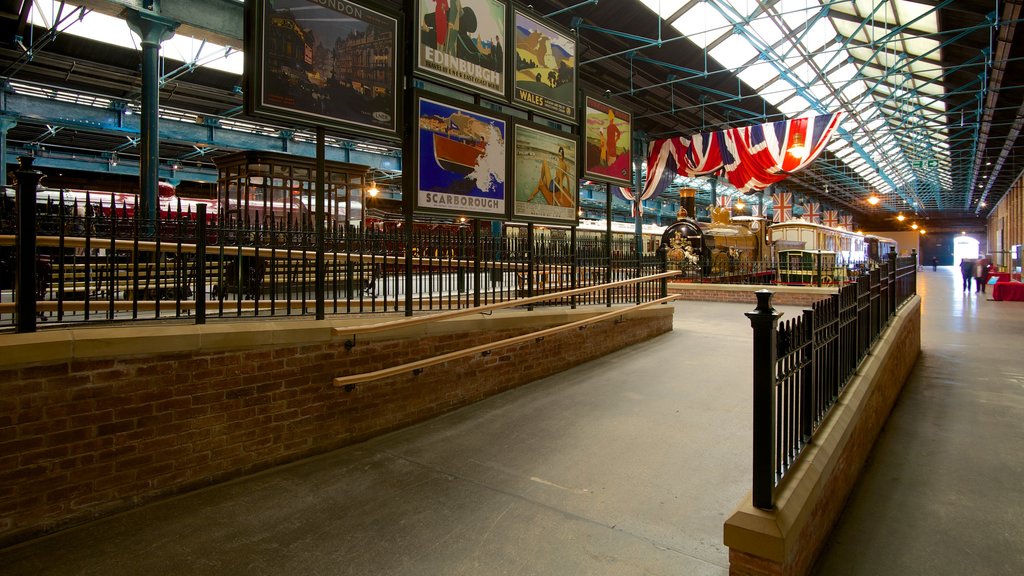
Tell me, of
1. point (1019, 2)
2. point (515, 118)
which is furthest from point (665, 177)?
point (515, 118)

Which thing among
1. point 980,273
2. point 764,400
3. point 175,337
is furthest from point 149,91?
point 980,273

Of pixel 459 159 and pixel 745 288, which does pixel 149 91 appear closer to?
pixel 459 159

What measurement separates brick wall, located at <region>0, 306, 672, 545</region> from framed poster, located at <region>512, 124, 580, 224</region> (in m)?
2.66

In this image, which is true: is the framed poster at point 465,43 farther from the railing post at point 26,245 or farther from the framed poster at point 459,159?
the railing post at point 26,245

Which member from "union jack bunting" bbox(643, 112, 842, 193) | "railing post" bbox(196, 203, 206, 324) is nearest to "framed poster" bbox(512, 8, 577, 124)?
"railing post" bbox(196, 203, 206, 324)

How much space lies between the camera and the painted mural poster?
20.3ft

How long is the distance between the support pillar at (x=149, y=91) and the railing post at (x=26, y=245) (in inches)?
243

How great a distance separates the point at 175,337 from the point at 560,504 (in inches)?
121

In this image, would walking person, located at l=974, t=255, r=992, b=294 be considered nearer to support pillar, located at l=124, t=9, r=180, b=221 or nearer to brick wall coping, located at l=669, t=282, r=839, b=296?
brick wall coping, located at l=669, t=282, r=839, b=296

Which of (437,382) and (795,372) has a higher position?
(795,372)

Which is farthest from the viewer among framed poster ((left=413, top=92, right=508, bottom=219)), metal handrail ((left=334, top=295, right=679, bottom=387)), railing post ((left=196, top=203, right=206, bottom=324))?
framed poster ((left=413, top=92, right=508, bottom=219))

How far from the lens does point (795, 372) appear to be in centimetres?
328

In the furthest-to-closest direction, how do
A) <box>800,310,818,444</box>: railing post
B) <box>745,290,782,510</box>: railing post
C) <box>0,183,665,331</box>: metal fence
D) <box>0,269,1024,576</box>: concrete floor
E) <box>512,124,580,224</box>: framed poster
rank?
<box>512,124,580,224</box>: framed poster
<box>0,183,665,331</box>: metal fence
<box>800,310,818,444</box>: railing post
<box>0,269,1024,576</box>: concrete floor
<box>745,290,782,510</box>: railing post

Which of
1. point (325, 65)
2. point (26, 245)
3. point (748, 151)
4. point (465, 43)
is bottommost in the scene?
point (26, 245)
